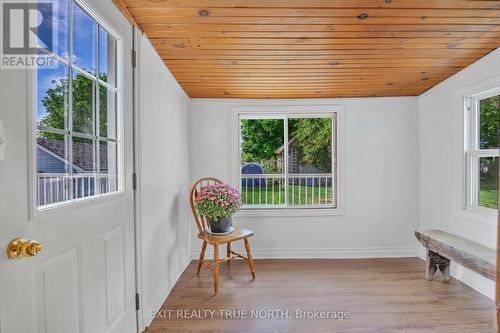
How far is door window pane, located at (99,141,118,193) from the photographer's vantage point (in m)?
1.54

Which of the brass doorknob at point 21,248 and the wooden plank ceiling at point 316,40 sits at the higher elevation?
the wooden plank ceiling at point 316,40

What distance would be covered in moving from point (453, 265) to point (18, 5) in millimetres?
3833

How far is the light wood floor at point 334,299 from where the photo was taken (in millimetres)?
2035

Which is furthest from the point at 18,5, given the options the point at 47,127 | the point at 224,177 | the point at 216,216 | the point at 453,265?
the point at 453,265

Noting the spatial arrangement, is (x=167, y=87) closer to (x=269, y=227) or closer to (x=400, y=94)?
(x=269, y=227)

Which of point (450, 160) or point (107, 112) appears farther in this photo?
point (450, 160)

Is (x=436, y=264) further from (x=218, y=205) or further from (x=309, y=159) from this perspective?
(x=218, y=205)

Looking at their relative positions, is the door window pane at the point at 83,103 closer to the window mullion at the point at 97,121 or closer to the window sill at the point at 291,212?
the window mullion at the point at 97,121

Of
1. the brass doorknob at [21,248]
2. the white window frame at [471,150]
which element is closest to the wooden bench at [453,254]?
the white window frame at [471,150]

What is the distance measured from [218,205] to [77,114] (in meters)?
1.57

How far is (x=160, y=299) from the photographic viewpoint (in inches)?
90.8

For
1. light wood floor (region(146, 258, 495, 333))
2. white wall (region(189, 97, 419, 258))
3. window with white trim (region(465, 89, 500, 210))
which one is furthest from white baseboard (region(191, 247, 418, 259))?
window with white trim (region(465, 89, 500, 210))

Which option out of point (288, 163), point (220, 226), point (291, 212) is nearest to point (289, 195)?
point (291, 212)

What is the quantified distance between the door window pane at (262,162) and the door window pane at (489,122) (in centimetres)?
201
